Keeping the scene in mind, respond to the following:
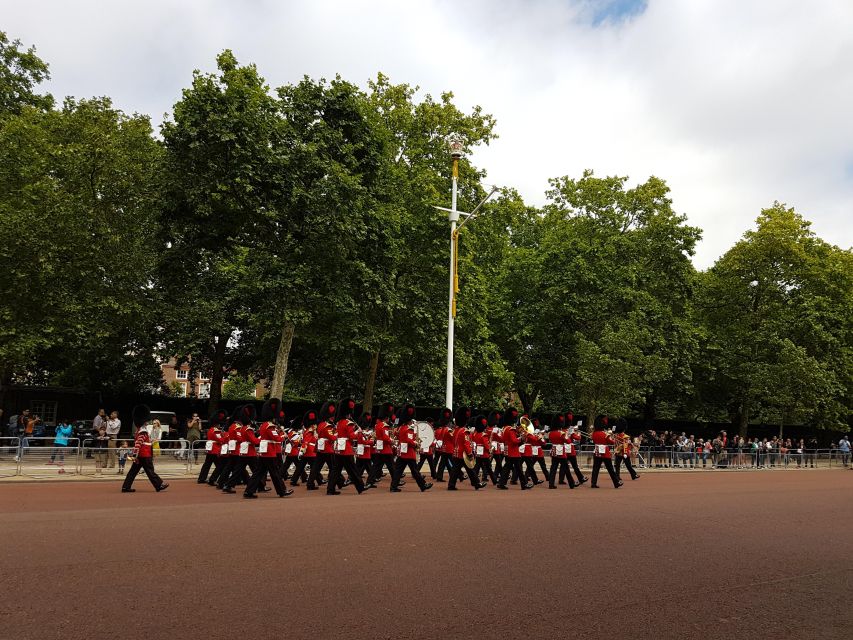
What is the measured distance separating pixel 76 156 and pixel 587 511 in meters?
22.8

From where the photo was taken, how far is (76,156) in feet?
87.8

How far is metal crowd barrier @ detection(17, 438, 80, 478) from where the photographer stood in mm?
17859

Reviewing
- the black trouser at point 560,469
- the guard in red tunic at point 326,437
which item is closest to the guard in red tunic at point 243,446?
the guard in red tunic at point 326,437

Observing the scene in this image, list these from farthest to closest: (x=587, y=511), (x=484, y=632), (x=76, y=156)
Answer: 1. (x=76, y=156)
2. (x=587, y=511)
3. (x=484, y=632)

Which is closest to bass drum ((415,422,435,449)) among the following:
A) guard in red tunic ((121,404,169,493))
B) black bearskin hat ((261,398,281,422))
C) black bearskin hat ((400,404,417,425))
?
black bearskin hat ((400,404,417,425))

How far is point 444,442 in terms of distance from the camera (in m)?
18.5

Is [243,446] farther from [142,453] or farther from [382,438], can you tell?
[382,438]

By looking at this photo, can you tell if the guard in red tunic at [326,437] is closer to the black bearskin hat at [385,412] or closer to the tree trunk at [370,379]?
the black bearskin hat at [385,412]

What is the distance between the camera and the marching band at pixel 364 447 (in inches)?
584

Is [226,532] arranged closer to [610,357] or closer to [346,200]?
[346,200]

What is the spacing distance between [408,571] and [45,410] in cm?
2939

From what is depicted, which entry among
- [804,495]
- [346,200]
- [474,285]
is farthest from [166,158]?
[804,495]

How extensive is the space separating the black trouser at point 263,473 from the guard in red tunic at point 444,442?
4878mm

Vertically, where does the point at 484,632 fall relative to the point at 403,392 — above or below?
below
